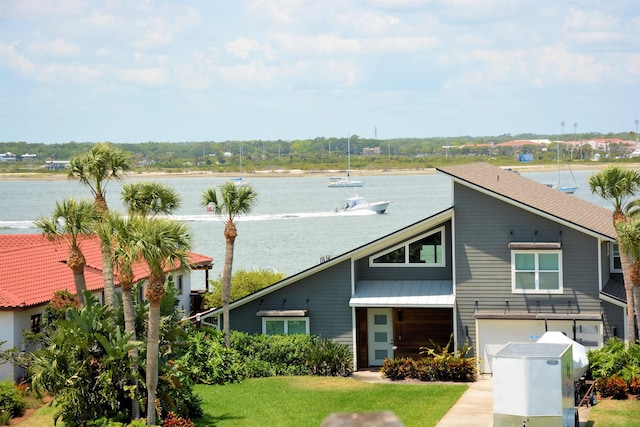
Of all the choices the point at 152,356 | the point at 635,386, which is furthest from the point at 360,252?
the point at 152,356

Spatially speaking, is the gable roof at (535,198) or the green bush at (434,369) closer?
the green bush at (434,369)

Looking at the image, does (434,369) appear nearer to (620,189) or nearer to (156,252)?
(620,189)

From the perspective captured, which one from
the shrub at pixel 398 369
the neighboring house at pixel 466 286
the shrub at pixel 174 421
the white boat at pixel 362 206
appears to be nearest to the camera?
the shrub at pixel 174 421

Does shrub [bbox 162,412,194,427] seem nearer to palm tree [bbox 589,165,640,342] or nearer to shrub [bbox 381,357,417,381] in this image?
shrub [bbox 381,357,417,381]

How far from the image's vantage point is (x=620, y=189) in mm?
28250

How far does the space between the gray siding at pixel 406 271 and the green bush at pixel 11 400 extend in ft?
37.2

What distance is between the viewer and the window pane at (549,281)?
97.9 ft

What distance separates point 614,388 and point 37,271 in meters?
18.2

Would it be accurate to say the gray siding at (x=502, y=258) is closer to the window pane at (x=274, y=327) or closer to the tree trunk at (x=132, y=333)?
the window pane at (x=274, y=327)

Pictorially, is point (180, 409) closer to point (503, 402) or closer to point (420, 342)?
point (503, 402)

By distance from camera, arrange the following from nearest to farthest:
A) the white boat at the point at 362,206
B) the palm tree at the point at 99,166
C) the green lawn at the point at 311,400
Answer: the green lawn at the point at 311,400
the palm tree at the point at 99,166
the white boat at the point at 362,206

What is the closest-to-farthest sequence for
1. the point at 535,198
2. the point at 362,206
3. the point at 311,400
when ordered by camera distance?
the point at 311,400, the point at 535,198, the point at 362,206

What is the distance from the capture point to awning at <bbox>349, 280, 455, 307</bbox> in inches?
1193

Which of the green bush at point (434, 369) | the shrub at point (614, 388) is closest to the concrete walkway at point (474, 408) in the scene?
the green bush at point (434, 369)
